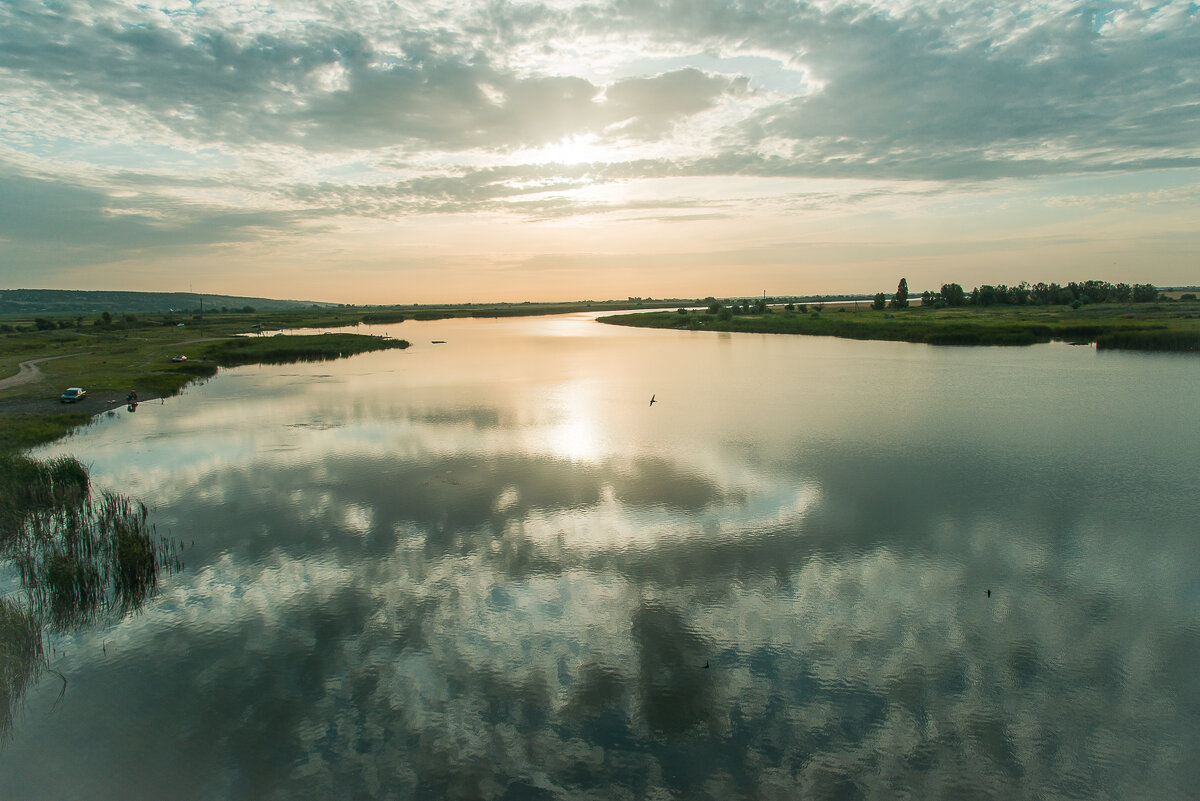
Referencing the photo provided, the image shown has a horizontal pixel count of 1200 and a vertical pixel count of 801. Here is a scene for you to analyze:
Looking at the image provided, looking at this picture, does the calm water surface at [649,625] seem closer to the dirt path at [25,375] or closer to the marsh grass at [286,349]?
the dirt path at [25,375]

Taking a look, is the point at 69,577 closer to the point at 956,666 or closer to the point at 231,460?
the point at 231,460

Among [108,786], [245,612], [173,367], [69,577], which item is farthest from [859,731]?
[173,367]

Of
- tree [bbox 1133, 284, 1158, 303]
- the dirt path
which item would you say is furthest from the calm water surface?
tree [bbox 1133, 284, 1158, 303]

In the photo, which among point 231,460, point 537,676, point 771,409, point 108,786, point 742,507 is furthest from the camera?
point 771,409

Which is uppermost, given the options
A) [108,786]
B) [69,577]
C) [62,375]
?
[62,375]

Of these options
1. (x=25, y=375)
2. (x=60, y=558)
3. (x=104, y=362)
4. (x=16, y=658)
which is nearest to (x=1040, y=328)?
(x=60, y=558)

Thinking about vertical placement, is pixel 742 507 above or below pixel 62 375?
below
